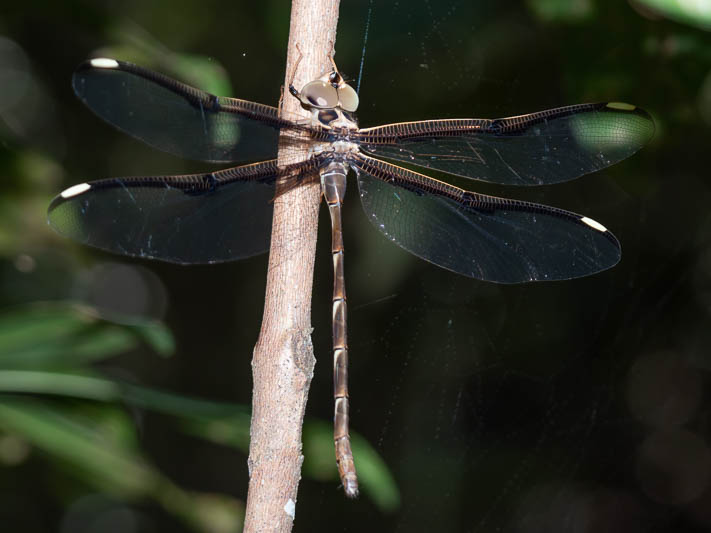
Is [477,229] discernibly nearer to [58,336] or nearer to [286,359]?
[286,359]

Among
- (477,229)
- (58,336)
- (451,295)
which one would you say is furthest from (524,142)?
(58,336)

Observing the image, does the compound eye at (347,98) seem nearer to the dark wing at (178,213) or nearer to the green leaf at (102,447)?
the dark wing at (178,213)

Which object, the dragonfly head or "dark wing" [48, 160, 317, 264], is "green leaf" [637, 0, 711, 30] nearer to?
the dragonfly head

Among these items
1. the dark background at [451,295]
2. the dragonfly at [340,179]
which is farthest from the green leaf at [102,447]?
the dragonfly at [340,179]

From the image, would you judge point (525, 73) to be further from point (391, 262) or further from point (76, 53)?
point (76, 53)

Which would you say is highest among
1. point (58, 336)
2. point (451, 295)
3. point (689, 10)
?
point (451, 295)

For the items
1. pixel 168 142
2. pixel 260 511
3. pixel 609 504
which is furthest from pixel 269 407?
pixel 609 504

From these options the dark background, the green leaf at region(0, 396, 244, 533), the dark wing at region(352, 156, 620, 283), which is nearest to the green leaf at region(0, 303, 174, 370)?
the dark background
